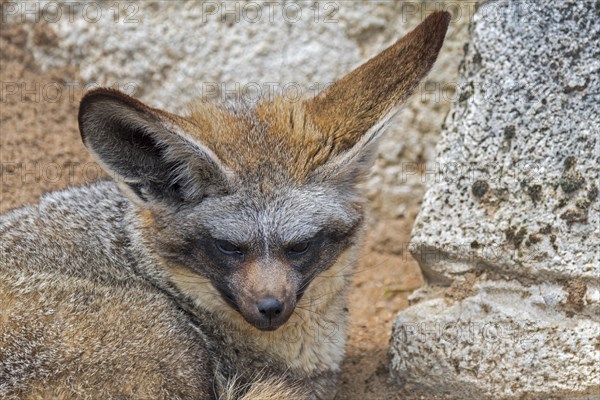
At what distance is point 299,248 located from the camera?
169 inches

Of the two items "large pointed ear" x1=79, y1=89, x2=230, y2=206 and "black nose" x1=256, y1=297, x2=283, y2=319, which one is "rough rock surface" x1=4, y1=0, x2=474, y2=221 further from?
"black nose" x1=256, y1=297, x2=283, y2=319

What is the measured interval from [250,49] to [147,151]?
2.83 meters

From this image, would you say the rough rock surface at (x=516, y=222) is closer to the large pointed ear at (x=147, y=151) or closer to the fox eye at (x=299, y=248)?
the fox eye at (x=299, y=248)

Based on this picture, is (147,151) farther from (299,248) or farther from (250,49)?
(250,49)

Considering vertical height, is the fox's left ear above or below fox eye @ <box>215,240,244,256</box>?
above

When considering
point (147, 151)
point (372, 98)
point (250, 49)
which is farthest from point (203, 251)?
point (250, 49)

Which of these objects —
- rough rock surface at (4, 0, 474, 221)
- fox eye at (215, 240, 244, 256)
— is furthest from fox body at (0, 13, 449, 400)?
rough rock surface at (4, 0, 474, 221)

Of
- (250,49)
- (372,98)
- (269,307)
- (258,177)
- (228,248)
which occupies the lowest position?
(269,307)

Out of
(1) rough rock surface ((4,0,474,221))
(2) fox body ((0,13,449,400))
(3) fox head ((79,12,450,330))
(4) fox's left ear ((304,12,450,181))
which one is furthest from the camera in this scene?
(1) rough rock surface ((4,0,474,221))

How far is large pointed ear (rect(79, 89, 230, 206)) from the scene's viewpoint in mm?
4004

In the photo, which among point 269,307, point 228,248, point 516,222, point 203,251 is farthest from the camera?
point 516,222

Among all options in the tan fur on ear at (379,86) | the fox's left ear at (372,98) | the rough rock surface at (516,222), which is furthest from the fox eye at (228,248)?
the rough rock surface at (516,222)

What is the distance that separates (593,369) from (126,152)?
2.81m

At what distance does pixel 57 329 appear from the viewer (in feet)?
13.0
